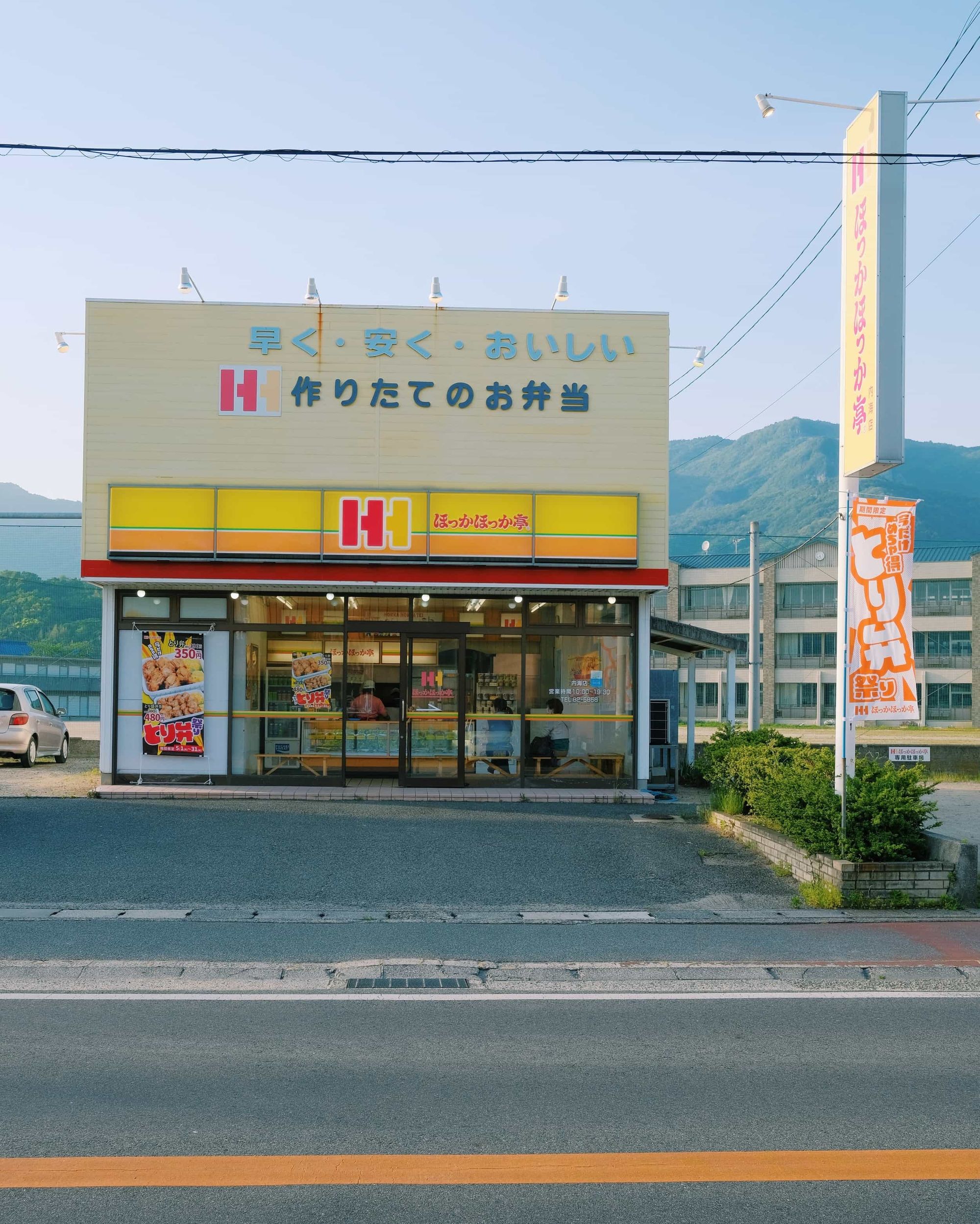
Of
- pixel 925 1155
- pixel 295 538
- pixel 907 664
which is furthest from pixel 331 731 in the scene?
pixel 925 1155

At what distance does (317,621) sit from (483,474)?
3483 mm

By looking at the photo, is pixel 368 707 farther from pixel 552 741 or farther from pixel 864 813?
pixel 864 813

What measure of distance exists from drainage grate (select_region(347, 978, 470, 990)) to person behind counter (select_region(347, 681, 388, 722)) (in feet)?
31.0

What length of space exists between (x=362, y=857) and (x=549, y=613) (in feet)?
20.0

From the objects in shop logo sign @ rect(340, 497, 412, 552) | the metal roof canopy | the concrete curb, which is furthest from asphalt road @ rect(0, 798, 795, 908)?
the metal roof canopy

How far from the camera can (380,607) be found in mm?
16984

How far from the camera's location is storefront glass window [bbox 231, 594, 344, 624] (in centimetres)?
1689

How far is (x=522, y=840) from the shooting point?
13109 millimetres

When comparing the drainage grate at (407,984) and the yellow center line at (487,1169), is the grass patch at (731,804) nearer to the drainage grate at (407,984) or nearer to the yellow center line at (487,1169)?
the drainage grate at (407,984)

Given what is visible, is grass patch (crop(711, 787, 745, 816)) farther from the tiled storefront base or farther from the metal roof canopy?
the metal roof canopy

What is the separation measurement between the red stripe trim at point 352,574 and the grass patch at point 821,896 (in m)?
6.83

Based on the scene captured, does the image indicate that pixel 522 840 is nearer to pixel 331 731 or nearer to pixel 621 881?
pixel 621 881

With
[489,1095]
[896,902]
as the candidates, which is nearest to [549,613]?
[896,902]

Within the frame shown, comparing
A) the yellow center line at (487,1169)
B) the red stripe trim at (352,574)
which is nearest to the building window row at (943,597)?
the red stripe trim at (352,574)
